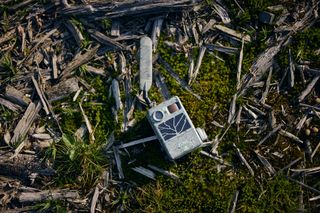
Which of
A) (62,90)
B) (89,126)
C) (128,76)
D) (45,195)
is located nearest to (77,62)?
(62,90)

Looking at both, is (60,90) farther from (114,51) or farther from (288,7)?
(288,7)

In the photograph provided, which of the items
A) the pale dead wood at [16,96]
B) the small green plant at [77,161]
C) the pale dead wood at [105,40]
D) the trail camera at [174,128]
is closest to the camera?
the trail camera at [174,128]

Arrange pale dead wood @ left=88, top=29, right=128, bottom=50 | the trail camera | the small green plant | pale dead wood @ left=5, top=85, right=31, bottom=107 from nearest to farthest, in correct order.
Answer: the trail camera → the small green plant → pale dead wood @ left=5, top=85, right=31, bottom=107 → pale dead wood @ left=88, top=29, right=128, bottom=50

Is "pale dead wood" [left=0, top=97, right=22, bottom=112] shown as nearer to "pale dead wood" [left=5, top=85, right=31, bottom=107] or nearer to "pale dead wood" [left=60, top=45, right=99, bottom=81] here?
"pale dead wood" [left=5, top=85, right=31, bottom=107]

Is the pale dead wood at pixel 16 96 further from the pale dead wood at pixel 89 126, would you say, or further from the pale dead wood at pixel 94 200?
the pale dead wood at pixel 94 200

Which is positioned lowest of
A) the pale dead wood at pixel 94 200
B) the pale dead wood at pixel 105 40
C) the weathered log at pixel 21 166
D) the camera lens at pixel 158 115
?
the pale dead wood at pixel 94 200

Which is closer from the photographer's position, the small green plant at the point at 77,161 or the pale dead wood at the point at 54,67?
the small green plant at the point at 77,161

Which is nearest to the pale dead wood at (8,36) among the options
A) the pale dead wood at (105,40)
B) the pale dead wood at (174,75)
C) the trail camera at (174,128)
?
the pale dead wood at (105,40)

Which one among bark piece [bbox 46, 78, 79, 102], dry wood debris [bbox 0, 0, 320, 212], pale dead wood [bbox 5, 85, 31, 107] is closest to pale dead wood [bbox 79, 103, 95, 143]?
dry wood debris [bbox 0, 0, 320, 212]

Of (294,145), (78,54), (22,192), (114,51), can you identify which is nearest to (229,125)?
(294,145)
